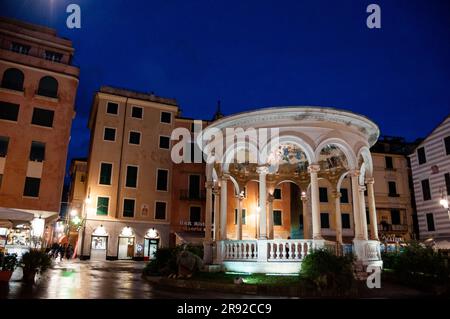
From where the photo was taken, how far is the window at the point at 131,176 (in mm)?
39531

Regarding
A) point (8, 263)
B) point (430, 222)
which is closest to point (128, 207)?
point (8, 263)

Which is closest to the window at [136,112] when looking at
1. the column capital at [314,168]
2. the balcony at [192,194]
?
the balcony at [192,194]

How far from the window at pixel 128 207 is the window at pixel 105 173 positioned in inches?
105

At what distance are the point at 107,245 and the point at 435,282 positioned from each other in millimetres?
31420

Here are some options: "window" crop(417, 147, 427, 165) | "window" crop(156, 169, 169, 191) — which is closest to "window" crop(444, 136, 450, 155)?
"window" crop(417, 147, 427, 165)

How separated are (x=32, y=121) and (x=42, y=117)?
898mm

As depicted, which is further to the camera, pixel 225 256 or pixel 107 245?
pixel 107 245

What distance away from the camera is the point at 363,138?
16281 millimetres

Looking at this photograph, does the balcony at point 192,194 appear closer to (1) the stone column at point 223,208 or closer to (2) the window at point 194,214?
(2) the window at point 194,214

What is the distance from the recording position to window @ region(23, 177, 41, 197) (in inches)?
1215

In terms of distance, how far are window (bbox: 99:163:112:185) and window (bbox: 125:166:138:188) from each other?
1841 mm

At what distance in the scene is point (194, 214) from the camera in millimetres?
41188
